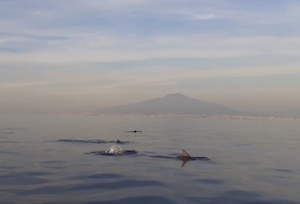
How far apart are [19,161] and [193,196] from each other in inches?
476

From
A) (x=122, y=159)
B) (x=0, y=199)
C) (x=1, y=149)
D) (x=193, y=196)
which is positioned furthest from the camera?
(x=1, y=149)

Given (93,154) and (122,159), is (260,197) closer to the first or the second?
(122,159)

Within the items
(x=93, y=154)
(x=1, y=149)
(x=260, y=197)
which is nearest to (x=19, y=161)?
(x=93, y=154)

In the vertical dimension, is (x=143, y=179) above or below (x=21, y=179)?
above

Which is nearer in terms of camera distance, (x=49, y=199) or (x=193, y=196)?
(x=49, y=199)

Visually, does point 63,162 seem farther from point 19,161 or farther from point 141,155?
point 141,155

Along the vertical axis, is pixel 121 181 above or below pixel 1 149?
below

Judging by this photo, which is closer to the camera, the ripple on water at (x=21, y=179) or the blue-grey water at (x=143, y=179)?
the blue-grey water at (x=143, y=179)

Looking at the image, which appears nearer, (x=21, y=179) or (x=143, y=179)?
(x=21, y=179)

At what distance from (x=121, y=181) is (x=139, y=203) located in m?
3.88

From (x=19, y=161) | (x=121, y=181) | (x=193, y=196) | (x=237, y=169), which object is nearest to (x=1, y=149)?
(x=19, y=161)

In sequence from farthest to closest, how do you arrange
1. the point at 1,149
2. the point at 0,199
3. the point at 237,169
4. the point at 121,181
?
the point at 1,149 < the point at 237,169 < the point at 121,181 < the point at 0,199

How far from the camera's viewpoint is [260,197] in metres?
14.5

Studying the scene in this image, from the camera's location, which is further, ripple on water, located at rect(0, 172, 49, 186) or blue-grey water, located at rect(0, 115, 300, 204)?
ripple on water, located at rect(0, 172, 49, 186)
